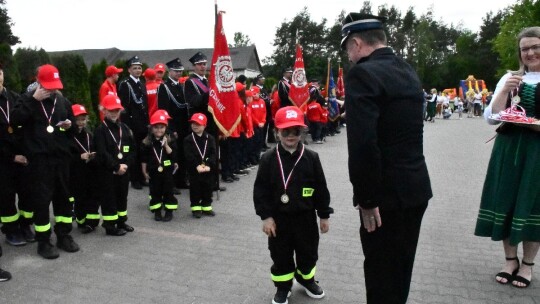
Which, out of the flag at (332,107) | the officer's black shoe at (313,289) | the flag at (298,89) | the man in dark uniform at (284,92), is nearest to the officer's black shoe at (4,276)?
the officer's black shoe at (313,289)

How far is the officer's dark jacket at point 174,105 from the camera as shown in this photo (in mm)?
8414

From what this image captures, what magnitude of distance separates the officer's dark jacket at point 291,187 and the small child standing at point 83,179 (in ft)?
9.31

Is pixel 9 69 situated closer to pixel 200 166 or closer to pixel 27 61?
pixel 27 61

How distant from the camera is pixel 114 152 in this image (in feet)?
19.4

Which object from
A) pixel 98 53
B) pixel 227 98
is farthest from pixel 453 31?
pixel 227 98

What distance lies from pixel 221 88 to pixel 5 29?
53660 mm

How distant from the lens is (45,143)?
5.00 meters

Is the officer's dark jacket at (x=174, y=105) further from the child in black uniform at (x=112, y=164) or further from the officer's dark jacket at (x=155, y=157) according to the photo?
the child in black uniform at (x=112, y=164)

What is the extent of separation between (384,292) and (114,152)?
4100 mm

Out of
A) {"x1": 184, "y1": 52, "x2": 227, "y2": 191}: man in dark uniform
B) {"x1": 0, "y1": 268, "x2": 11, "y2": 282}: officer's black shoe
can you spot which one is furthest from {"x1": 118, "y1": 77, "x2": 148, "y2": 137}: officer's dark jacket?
{"x1": 0, "y1": 268, "x2": 11, "y2": 282}: officer's black shoe

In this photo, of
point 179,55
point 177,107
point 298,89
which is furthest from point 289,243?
point 179,55

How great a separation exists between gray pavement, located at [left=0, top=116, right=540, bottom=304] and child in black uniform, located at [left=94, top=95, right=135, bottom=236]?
0.26m

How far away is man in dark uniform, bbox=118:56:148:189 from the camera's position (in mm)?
8430

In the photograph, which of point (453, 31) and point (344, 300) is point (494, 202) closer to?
point (344, 300)
